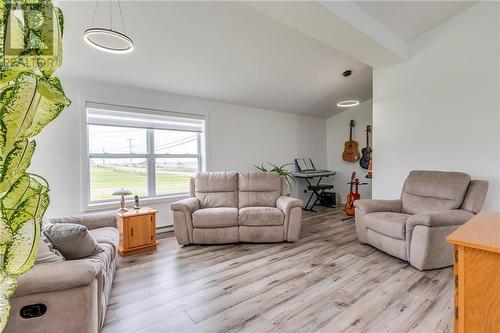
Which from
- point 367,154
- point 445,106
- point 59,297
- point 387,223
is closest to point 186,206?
point 59,297

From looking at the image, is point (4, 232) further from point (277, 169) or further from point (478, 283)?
point (277, 169)

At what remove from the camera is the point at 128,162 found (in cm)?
373

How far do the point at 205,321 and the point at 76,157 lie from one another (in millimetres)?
2657

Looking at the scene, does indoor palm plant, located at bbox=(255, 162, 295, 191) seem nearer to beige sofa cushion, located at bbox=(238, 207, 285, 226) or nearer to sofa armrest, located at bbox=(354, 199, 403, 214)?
beige sofa cushion, located at bbox=(238, 207, 285, 226)

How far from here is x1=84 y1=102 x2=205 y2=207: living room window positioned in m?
3.39

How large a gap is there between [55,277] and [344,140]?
5989mm

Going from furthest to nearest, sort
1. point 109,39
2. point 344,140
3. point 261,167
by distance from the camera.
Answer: point 344,140 → point 261,167 → point 109,39

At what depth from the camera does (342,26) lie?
2508 mm

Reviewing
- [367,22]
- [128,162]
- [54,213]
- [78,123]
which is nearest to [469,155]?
[367,22]

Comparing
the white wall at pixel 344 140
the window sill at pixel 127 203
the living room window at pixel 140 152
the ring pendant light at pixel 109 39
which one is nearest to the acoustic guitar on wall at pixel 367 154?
the white wall at pixel 344 140

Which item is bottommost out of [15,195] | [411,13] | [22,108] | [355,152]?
[15,195]

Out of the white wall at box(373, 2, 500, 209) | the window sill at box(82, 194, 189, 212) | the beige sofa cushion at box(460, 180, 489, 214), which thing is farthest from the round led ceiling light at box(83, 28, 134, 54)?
the beige sofa cushion at box(460, 180, 489, 214)

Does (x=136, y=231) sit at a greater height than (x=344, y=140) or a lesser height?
lesser

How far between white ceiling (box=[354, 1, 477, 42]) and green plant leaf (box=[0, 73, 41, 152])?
117 inches
